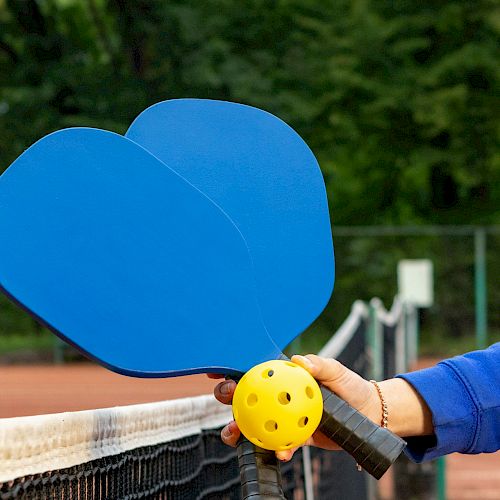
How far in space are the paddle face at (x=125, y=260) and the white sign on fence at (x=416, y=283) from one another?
12963mm

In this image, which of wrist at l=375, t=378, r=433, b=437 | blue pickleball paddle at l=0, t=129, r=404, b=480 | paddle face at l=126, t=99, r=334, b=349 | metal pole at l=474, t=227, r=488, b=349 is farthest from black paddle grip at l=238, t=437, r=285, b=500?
metal pole at l=474, t=227, r=488, b=349

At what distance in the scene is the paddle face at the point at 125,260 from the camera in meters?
1.04

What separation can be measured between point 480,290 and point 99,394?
469cm

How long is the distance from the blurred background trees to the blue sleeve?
47.7ft

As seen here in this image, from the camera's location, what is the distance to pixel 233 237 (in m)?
1.22

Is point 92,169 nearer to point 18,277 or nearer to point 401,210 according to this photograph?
point 18,277

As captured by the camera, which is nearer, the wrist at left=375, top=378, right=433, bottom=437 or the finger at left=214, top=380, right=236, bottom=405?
the finger at left=214, top=380, right=236, bottom=405

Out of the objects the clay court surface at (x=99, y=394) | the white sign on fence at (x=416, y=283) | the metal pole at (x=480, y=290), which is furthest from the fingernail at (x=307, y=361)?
the metal pole at (x=480, y=290)

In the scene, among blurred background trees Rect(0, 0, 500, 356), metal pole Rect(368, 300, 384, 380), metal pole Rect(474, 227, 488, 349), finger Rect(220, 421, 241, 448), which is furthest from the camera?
blurred background trees Rect(0, 0, 500, 356)

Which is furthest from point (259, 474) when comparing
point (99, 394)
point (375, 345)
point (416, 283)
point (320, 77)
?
point (320, 77)

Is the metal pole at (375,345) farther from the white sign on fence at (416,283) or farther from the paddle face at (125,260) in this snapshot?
the white sign on fence at (416,283)

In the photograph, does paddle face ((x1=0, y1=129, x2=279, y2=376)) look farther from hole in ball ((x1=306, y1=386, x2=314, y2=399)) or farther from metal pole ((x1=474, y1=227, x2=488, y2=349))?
metal pole ((x1=474, y1=227, x2=488, y2=349))

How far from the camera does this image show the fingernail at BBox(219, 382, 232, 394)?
1251 millimetres

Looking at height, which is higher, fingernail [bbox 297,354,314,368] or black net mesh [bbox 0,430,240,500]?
fingernail [bbox 297,354,314,368]
